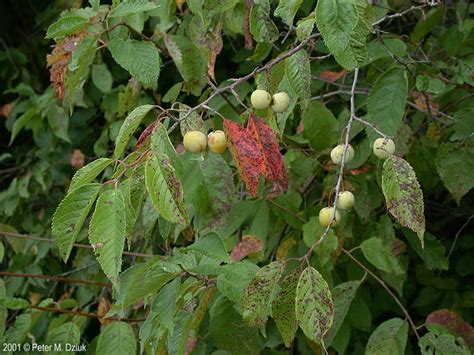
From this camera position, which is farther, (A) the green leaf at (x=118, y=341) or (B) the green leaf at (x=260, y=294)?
(A) the green leaf at (x=118, y=341)

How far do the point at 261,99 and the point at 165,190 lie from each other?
0.35m

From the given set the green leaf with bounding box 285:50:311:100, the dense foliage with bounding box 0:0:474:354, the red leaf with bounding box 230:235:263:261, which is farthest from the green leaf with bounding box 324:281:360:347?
the green leaf with bounding box 285:50:311:100

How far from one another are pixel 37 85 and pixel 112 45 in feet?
6.64

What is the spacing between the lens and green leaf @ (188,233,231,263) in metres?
1.12

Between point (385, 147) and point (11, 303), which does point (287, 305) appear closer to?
point (385, 147)

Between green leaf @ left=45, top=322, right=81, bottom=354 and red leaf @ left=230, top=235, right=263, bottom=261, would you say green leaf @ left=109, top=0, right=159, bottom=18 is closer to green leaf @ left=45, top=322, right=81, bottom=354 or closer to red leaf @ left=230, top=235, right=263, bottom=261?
red leaf @ left=230, top=235, right=263, bottom=261

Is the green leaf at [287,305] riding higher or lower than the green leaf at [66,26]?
lower

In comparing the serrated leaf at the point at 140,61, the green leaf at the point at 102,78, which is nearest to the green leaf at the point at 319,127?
the serrated leaf at the point at 140,61

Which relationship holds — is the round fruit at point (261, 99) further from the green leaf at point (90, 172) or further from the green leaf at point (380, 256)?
the green leaf at point (380, 256)

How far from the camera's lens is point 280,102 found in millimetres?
1163

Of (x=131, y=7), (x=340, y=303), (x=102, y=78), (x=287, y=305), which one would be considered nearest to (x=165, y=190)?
(x=287, y=305)

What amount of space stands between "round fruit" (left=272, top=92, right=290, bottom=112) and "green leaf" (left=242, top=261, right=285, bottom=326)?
32 centimetres

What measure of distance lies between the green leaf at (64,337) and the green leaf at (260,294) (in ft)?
2.53

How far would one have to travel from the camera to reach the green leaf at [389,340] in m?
1.39
